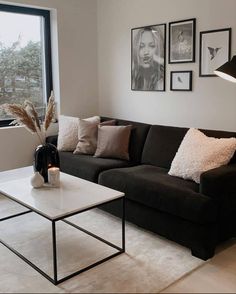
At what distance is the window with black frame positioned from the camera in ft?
13.4

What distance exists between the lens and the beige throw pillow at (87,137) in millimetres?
3930

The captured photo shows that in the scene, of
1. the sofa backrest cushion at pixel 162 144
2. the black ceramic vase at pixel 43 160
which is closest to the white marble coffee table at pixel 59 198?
the black ceramic vase at pixel 43 160

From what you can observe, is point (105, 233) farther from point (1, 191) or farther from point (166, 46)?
point (166, 46)

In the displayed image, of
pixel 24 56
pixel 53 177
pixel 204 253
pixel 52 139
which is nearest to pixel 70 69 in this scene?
pixel 24 56

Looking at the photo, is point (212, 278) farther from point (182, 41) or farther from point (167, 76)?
point (182, 41)

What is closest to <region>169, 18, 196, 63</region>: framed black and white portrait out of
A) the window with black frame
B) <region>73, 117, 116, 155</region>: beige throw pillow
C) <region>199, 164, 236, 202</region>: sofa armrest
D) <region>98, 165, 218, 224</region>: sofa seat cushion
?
<region>73, 117, 116, 155</region>: beige throw pillow

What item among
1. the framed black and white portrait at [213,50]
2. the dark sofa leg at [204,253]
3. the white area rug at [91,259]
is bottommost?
the white area rug at [91,259]

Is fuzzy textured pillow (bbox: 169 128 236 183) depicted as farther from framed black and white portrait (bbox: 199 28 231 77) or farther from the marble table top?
framed black and white portrait (bbox: 199 28 231 77)

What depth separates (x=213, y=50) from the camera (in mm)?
3447

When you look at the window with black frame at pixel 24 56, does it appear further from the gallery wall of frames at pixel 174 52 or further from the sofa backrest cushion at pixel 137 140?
the sofa backrest cushion at pixel 137 140

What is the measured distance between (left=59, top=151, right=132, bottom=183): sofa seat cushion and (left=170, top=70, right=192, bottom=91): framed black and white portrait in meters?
0.96

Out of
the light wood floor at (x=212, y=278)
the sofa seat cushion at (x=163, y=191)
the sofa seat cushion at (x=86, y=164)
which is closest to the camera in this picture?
the light wood floor at (x=212, y=278)

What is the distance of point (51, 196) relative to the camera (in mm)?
2629

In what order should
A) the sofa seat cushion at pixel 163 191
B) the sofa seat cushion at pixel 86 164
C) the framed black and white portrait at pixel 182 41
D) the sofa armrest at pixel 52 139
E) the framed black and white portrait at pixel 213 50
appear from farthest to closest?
the sofa armrest at pixel 52 139 < the framed black and white portrait at pixel 182 41 < the sofa seat cushion at pixel 86 164 < the framed black and white portrait at pixel 213 50 < the sofa seat cushion at pixel 163 191
